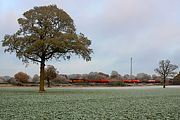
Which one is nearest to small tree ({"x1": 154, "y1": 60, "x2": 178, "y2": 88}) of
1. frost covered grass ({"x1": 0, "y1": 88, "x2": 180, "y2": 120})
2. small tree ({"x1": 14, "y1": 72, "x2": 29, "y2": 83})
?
small tree ({"x1": 14, "y1": 72, "x2": 29, "y2": 83})

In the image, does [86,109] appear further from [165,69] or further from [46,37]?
[165,69]

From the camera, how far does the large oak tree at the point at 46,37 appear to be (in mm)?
41188

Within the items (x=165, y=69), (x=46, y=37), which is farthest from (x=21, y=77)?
(x=46, y=37)

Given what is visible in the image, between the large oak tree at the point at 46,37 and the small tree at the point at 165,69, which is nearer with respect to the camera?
the large oak tree at the point at 46,37

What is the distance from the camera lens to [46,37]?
41844 millimetres

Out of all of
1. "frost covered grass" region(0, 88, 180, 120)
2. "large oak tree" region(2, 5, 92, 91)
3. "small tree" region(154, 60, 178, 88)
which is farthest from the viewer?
"small tree" region(154, 60, 178, 88)

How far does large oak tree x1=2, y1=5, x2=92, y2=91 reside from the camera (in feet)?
135

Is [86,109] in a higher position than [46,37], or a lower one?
lower

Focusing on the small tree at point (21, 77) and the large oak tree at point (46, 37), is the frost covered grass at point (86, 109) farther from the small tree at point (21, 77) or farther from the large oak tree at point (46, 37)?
the small tree at point (21, 77)

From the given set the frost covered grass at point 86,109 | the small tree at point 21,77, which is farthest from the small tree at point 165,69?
the frost covered grass at point 86,109

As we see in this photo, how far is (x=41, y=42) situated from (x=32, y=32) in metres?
3.51

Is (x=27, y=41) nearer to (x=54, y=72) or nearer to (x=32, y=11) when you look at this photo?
(x=32, y=11)

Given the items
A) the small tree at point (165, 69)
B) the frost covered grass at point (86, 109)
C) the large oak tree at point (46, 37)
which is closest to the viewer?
the frost covered grass at point (86, 109)

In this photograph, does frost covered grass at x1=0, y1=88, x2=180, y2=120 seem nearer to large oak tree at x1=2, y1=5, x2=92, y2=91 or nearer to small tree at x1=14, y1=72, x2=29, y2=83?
large oak tree at x1=2, y1=5, x2=92, y2=91
